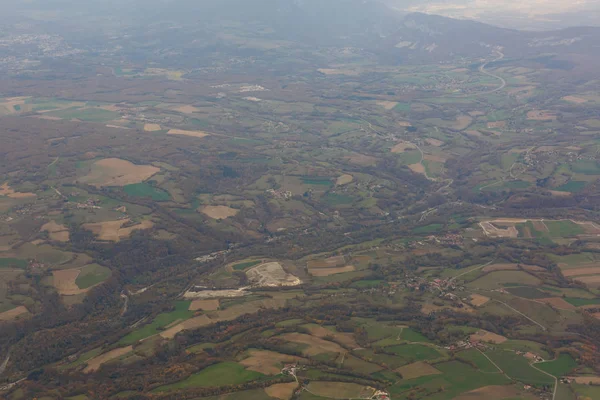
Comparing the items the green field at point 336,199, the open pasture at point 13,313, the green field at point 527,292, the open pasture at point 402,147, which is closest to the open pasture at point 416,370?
the green field at point 527,292

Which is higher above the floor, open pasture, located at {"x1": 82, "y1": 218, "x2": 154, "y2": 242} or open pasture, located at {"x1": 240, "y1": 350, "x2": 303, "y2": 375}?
open pasture, located at {"x1": 82, "y1": 218, "x2": 154, "y2": 242}

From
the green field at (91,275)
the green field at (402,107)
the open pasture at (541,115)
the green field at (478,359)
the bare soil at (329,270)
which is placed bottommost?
the bare soil at (329,270)

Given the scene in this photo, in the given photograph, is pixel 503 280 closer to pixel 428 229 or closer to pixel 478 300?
pixel 478 300

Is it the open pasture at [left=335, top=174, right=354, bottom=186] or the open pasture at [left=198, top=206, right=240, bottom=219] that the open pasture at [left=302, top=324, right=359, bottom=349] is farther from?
the open pasture at [left=335, top=174, right=354, bottom=186]

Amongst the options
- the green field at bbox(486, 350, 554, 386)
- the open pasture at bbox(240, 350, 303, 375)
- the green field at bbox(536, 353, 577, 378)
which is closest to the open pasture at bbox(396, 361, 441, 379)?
the green field at bbox(486, 350, 554, 386)

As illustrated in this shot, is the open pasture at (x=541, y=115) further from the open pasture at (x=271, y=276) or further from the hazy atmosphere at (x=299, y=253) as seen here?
the open pasture at (x=271, y=276)

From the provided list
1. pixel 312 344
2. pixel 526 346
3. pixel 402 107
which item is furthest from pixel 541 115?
pixel 312 344

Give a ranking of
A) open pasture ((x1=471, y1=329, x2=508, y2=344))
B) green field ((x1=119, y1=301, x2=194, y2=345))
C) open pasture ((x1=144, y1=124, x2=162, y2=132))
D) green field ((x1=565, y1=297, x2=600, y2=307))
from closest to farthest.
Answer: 1. open pasture ((x1=471, y1=329, x2=508, y2=344))
2. green field ((x1=119, y1=301, x2=194, y2=345))
3. green field ((x1=565, y1=297, x2=600, y2=307))
4. open pasture ((x1=144, y1=124, x2=162, y2=132))
